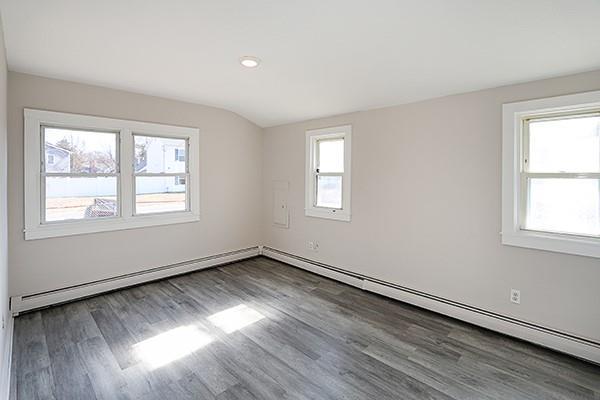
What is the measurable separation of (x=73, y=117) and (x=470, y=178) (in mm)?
4131

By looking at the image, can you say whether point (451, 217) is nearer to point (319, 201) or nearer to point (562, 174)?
point (562, 174)

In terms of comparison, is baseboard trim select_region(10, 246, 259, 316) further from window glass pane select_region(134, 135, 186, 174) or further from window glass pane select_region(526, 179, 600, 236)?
window glass pane select_region(526, 179, 600, 236)

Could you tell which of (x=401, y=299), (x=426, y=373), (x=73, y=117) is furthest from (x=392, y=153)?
(x=73, y=117)

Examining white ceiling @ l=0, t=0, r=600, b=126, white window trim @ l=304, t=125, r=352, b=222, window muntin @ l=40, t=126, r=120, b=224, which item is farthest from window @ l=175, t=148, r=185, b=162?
white window trim @ l=304, t=125, r=352, b=222

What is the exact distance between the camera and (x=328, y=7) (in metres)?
1.90

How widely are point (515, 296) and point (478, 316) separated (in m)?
0.37

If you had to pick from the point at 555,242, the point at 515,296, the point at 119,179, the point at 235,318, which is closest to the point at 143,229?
the point at 119,179

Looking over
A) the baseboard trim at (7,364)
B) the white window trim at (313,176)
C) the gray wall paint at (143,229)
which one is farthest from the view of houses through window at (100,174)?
the white window trim at (313,176)

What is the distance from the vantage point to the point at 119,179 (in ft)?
12.0

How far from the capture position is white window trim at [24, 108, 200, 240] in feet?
10.00

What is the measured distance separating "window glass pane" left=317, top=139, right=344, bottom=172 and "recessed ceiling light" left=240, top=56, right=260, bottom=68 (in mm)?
1675

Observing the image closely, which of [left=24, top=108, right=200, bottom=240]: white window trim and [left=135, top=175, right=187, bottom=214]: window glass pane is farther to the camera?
[left=135, top=175, right=187, bottom=214]: window glass pane

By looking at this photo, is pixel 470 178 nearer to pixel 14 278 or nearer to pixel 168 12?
pixel 168 12

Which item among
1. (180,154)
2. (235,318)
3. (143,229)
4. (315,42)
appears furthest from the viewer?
(180,154)
